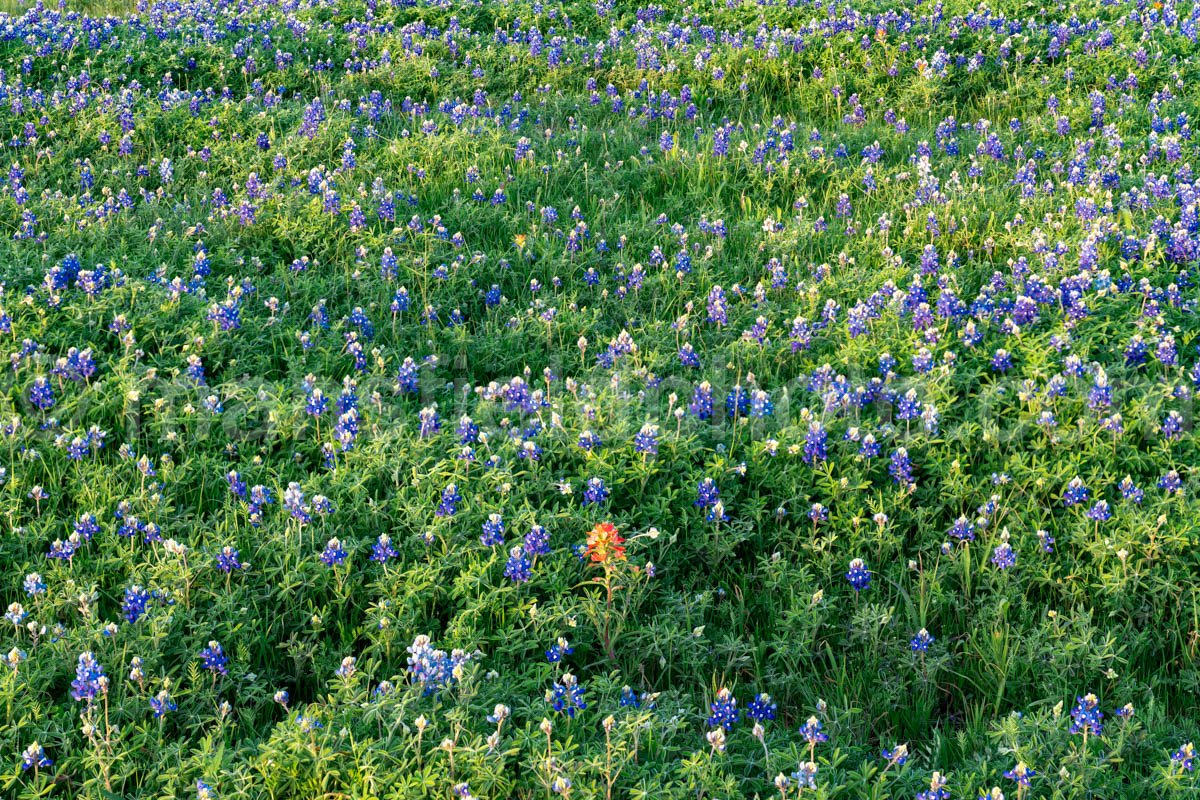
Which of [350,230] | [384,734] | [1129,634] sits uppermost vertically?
[350,230]

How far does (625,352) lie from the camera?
18.0 feet

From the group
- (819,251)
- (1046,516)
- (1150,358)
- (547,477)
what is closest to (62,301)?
(547,477)

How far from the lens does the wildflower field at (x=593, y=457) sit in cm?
349

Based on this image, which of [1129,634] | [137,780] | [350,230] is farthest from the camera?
[350,230]

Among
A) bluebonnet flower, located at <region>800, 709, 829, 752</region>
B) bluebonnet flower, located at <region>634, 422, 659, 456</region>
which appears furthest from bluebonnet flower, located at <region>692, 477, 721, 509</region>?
bluebonnet flower, located at <region>800, 709, 829, 752</region>

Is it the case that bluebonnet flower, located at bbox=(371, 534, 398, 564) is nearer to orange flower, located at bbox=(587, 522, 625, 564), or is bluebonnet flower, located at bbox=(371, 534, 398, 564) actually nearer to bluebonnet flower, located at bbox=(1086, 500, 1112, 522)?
orange flower, located at bbox=(587, 522, 625, 564)

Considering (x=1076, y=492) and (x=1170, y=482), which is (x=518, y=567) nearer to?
(x=1076, y=492)

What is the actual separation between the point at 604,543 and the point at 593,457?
627 mm

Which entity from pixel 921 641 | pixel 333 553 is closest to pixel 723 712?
pixel 921 641

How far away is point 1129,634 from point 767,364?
6.63 feet

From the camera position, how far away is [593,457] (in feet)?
14.7

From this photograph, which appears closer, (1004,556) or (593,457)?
(1004,556)

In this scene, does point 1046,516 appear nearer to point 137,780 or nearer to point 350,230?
point 137,780

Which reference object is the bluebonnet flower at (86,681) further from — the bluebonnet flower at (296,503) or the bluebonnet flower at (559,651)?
the bluebonnet flower at (559,651)
